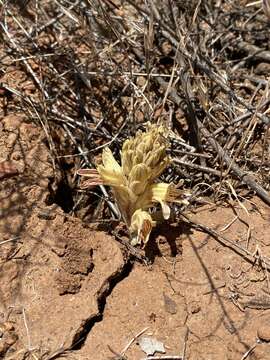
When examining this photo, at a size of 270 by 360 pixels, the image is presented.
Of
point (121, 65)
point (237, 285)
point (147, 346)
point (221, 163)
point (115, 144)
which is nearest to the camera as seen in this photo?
point (147, 346)

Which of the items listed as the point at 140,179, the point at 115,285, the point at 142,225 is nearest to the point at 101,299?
the point at 115,285

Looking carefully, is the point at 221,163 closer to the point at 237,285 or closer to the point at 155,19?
the point at 237,285

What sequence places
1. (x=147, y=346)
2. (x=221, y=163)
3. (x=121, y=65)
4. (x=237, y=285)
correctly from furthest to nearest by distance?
(x=121, y=65)
(x=221, y=163)
(x=237, y=285)
(x=147, y=346)

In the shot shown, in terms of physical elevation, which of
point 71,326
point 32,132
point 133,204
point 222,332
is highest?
point 32,132

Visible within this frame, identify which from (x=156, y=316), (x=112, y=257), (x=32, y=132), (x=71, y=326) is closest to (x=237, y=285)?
(x=156, y=316)

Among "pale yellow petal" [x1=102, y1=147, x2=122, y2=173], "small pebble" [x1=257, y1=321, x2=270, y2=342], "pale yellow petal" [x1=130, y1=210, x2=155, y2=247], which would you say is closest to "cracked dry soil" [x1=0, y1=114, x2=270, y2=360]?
"small pebble" [x1=257, y1=321, x2=270, y2=342]

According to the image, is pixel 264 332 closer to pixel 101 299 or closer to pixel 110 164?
pixel 101 299

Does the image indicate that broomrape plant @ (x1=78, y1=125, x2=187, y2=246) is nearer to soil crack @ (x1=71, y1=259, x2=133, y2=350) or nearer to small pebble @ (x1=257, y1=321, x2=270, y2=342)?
soil crack @ (x1=71, y1=259, x2=133, y2=350)
